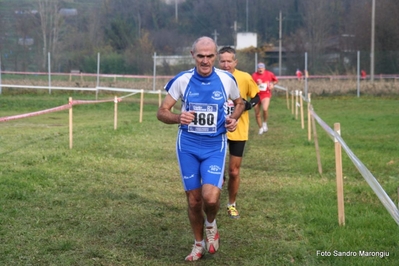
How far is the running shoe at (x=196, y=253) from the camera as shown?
635cm

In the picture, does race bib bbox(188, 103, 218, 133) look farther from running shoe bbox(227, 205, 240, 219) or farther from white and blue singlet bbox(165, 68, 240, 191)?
running shoe bbox(227, 205, 240, 219)

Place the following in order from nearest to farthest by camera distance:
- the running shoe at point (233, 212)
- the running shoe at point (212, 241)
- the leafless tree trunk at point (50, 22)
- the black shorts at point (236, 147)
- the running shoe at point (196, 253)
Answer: the running shoe at point (196, 253) < the running shoe at point (212, 241) < the running shoe at point (233, 212) < the black shorts at point (236, 147) < the leafless tree trunk at point (50, 22)

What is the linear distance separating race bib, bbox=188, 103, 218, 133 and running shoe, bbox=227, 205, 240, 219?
7.52 feet

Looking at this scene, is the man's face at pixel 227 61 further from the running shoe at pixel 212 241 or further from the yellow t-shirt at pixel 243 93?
the running shoe at pixel 212 241

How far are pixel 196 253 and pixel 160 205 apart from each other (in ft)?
8.79

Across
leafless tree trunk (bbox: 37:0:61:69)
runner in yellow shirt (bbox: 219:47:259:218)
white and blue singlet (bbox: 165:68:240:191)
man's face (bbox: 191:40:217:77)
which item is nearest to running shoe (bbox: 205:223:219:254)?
white and blue singlet (bbox: 165:68:240:191)

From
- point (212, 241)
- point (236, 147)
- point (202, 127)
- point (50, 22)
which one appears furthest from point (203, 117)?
point (50, 22)

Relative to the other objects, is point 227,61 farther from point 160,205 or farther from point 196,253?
point 196,253

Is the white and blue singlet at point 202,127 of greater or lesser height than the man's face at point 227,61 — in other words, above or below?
below

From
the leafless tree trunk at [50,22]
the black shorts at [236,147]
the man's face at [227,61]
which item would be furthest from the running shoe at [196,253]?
the leafless tree trunk at [50,22]

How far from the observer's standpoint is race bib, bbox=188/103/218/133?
6.23m

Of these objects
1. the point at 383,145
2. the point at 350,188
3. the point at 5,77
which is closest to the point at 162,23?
the point at 5,77

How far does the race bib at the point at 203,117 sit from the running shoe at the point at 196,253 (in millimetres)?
1104

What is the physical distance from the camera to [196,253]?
252 inches
